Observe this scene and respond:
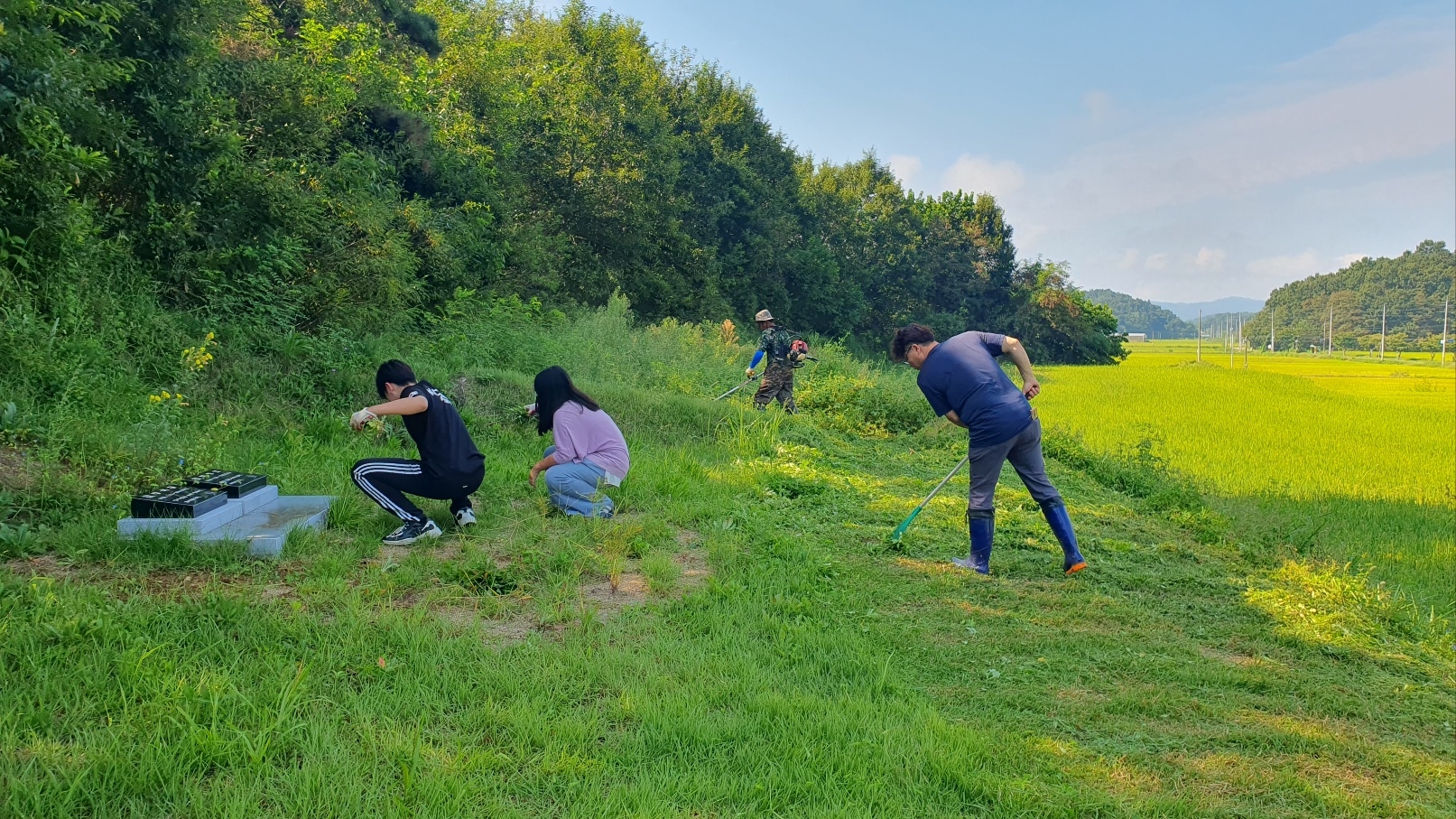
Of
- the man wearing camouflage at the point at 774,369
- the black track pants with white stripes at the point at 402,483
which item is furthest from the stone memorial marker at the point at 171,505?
the man wearing camouflage at the point at 774,369

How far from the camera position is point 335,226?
9.64 metres

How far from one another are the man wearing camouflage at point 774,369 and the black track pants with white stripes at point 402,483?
6.12 m

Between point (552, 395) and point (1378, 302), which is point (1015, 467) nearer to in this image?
point (552, 395)

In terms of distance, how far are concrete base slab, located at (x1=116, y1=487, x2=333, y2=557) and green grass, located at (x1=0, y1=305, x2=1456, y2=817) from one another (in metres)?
0.11

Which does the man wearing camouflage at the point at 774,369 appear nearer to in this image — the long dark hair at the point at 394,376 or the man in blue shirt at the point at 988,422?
the man in blue shirt at the point at 988,422

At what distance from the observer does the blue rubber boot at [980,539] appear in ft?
16.8

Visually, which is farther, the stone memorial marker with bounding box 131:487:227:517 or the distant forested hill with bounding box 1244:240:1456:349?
the distant forested hill with bounding box 1244:240:1456:349

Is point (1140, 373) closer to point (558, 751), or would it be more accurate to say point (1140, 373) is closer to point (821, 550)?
point (821, 550)

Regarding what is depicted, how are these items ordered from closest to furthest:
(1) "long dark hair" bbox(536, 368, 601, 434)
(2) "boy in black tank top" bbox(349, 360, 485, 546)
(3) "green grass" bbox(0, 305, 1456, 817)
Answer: (3) "green grass" bbox(0, 305, 1456, 817) → (2) "boy in black tank top" bbox(349, 360, 485, 546) → (1) "long dark hair" bbox(536, 368, 601, 434)

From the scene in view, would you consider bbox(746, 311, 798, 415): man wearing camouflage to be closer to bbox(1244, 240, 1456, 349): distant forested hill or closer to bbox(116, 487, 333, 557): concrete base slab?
bbox(116, 487, 333, 557): concrete base slab

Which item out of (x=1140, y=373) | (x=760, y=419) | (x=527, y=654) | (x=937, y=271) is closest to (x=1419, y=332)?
(x=937, y=271)

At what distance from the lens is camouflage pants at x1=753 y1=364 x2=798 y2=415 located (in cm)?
1089

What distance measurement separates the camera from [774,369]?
1089cm

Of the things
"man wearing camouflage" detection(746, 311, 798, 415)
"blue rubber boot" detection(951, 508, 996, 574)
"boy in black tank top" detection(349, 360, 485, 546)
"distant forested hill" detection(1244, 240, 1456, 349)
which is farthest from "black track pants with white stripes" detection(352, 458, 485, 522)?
"distant forested hill" detection(1244, 240, 1456, 349)
